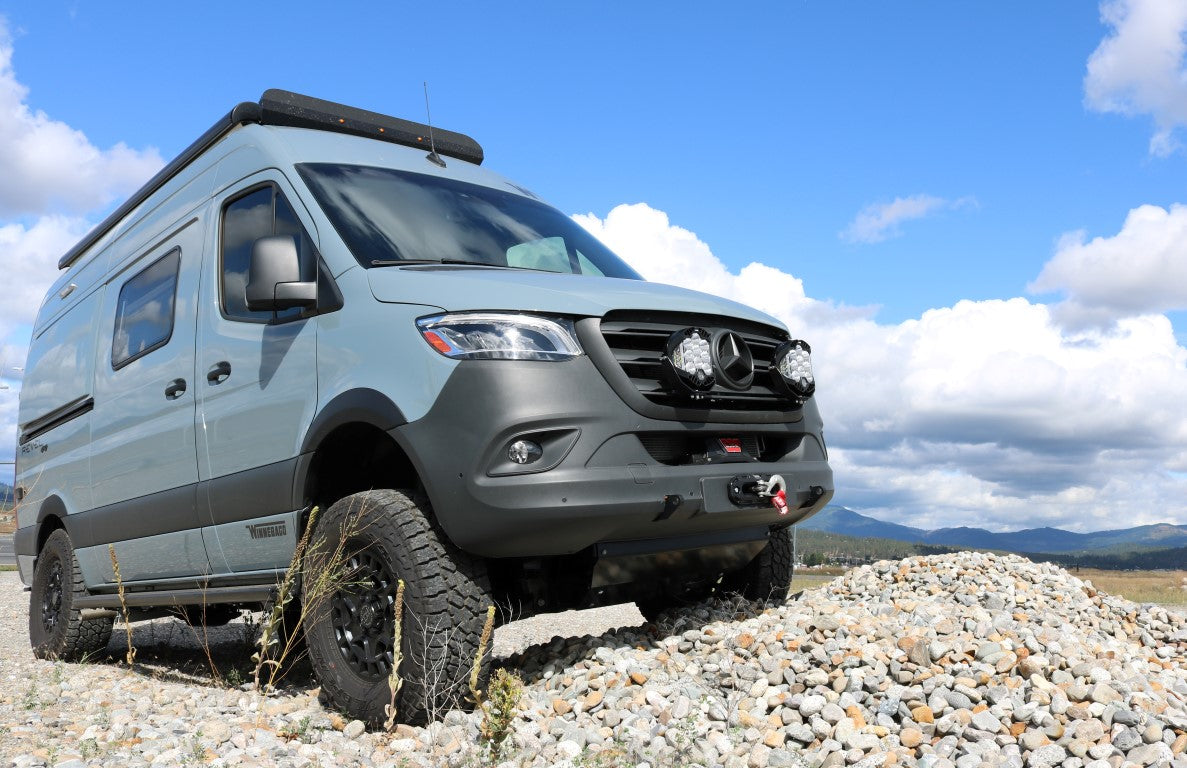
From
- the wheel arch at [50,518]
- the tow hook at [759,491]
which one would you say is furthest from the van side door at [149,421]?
the tow hook at [759,491]

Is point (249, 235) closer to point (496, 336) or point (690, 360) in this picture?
point (496, 336)

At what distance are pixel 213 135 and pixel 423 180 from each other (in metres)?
1.52

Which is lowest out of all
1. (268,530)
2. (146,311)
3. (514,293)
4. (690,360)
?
(268,530)

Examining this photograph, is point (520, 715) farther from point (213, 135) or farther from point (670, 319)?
point (213, 135)

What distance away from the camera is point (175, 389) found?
5.50 m

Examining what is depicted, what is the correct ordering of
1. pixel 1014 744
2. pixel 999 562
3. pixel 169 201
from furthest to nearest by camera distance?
pixel 999 562 → pixel 169 201 → pixel 1014 744

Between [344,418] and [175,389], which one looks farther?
[175,389]

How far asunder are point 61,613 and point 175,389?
2.84 metres

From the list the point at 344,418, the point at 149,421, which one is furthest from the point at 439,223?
the point at 149,421

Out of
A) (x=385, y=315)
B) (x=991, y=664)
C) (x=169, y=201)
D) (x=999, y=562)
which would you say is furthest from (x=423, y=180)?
(x=999, y=562)

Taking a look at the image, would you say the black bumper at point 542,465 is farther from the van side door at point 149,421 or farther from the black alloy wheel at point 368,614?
the van side door at point 149,421

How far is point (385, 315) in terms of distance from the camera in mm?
4016

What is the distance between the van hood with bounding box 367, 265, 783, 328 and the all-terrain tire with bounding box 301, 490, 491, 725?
87cm

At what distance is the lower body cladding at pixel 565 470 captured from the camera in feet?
12.1
